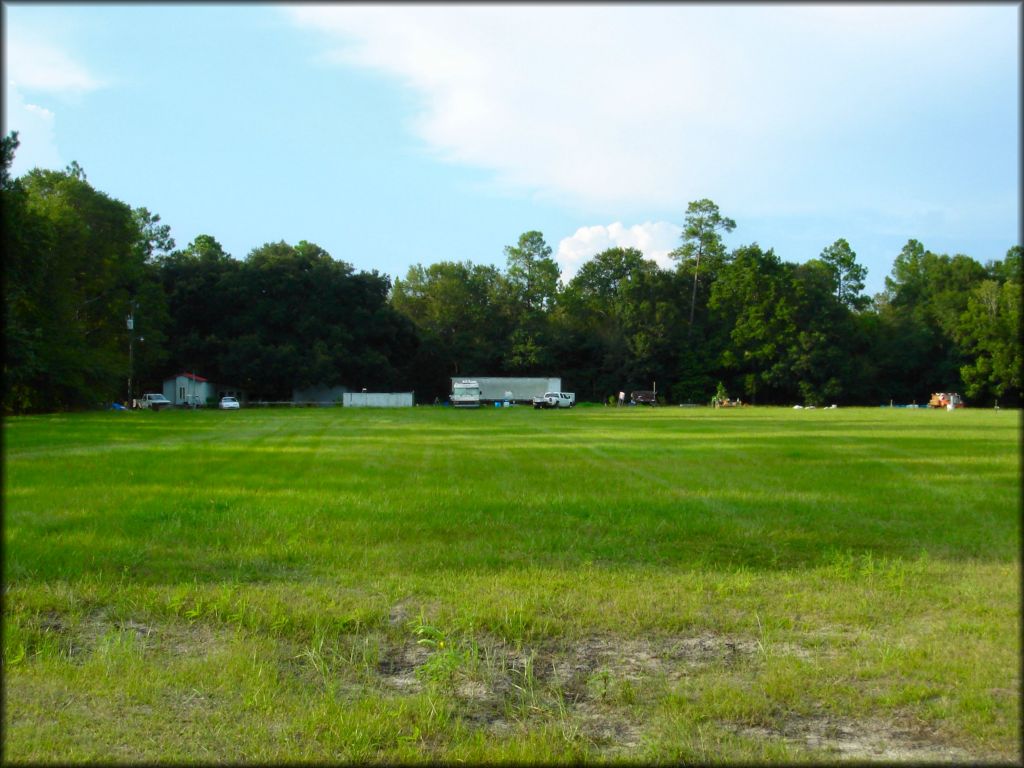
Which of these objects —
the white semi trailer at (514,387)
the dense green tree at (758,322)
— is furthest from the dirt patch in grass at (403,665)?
the dense green tree at (758,322)

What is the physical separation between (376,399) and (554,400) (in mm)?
18086

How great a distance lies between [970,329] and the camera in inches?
147

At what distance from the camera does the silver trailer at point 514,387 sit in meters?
87.5

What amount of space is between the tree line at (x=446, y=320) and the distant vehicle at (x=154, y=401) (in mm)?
2598

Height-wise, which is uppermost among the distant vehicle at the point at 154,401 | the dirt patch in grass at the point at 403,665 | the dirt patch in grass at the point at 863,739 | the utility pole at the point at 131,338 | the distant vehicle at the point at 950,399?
the utility pole at the point at 131,338

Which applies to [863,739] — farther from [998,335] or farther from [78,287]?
[78,287]

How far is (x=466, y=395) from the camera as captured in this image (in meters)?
80.8

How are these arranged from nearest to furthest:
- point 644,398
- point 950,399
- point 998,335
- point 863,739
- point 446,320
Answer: point 998,335
point 863,739
point 950,399
point 644,398
point 446,320

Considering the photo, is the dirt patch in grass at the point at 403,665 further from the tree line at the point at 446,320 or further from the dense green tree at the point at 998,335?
the tree line at the point at 446,320

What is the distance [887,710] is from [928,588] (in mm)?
3039

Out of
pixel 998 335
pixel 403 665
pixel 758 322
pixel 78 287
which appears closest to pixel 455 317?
pixel 758 322

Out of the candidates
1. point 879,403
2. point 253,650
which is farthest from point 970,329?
point 879,403

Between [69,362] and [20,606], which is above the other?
[69,362]

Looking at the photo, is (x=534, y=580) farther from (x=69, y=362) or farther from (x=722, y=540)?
(x=69, y=362)
